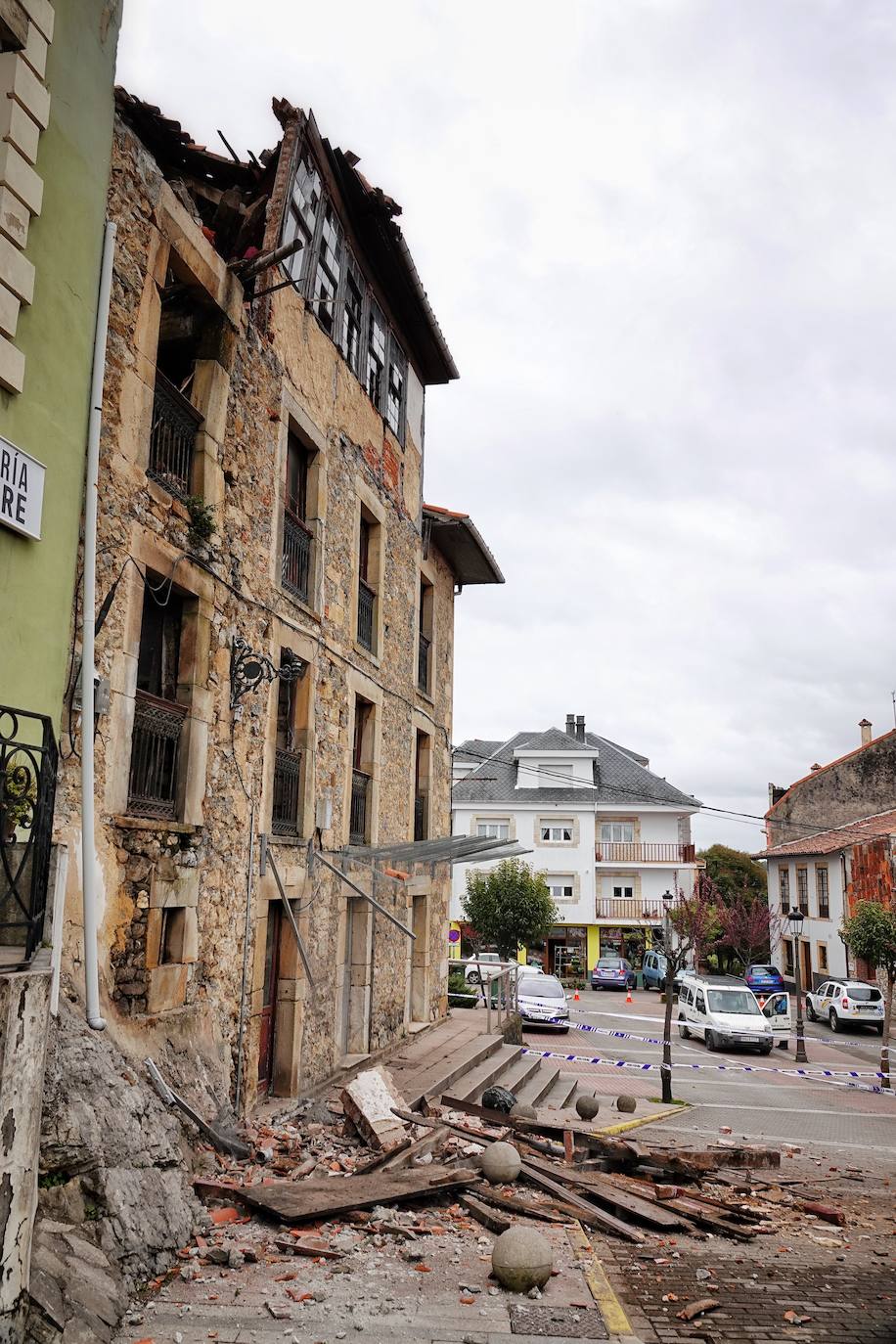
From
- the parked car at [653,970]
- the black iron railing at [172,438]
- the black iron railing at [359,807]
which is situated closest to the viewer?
the black iron railing at [172,438]

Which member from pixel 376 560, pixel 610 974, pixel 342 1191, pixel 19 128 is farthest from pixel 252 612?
pixel 610 974

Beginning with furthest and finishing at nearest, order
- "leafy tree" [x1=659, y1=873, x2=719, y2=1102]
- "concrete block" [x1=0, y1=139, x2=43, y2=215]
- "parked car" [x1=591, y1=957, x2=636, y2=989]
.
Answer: "leafy tree" [x1=659, y1=873, x2=719, y2=1102] < "parked car" [x1=591, y1=957, x2=636, y2=989] < "concrete block" [x1=0, y1=139, x2=43, y2=215]

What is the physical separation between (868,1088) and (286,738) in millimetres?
12610

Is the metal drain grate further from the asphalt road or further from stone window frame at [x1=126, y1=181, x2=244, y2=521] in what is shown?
the asphalt road

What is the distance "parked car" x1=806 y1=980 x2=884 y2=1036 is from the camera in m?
25.8

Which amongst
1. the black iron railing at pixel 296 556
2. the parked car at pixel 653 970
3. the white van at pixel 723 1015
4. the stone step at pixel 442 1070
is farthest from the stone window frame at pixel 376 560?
the parked car at pixel 653 970

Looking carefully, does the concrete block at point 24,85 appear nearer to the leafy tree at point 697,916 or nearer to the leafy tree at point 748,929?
the leafy tree at point 697,916

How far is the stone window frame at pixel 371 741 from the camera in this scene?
42.1 ft

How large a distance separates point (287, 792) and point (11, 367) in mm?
5957

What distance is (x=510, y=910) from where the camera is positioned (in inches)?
1359

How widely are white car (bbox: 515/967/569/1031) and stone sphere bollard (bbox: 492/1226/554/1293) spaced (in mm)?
16336

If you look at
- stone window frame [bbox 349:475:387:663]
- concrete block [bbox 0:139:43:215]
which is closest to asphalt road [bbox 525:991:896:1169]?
stone window frame [bbox 349:475:387:663]

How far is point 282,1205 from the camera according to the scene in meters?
7.00

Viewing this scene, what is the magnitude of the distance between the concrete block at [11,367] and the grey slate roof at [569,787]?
1471 inches
